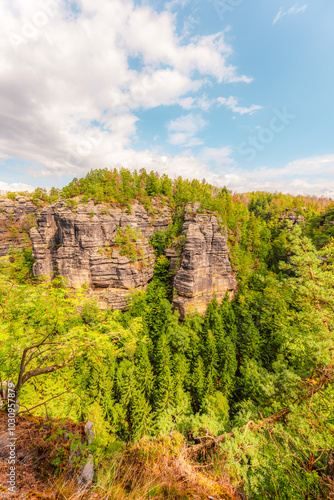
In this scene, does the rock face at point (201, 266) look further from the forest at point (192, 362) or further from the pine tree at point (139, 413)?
the pine tree at point (139, 413)

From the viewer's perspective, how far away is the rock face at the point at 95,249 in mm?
25625

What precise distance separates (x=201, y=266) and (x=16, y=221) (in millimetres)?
35987

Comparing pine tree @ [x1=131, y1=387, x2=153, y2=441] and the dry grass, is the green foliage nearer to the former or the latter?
pine tree @ [x1=131, y1=387, x2=153, y2=441]

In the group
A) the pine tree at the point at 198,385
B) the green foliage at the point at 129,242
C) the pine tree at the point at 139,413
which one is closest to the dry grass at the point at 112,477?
the pine tree at the point at 139,413

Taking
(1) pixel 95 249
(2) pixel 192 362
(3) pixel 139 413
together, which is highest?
(1) pixel 95 249

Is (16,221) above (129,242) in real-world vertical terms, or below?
above

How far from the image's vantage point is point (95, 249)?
26203mm

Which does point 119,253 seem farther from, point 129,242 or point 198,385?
point 198,385

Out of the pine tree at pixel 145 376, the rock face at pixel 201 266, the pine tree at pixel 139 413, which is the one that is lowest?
the pine tree at pixel 139 413

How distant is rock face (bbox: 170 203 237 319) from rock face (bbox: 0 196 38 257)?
1137 inches

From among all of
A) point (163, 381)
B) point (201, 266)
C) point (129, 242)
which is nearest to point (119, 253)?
point (129, 242)

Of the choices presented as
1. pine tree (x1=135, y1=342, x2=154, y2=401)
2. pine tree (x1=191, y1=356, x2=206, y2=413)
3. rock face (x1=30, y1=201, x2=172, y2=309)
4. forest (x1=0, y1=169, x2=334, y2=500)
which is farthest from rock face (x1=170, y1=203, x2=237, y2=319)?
pine tree (x1=135, y1=342, x2=154, y2=401)

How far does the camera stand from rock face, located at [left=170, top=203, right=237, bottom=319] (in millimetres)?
25875

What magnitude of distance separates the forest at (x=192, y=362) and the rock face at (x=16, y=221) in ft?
8.32
